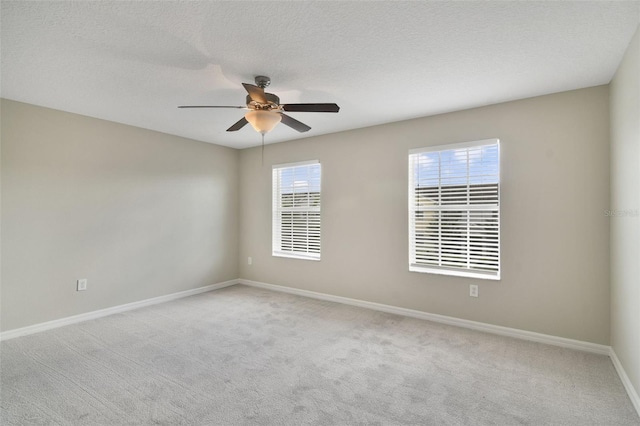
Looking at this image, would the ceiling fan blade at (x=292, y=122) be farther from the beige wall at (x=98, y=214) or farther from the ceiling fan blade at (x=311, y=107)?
the beige wall at (x=98, y=214)

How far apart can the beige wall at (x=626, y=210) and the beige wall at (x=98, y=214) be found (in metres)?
4.98

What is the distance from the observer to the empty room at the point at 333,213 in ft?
6.68

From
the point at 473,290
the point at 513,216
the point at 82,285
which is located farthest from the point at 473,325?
the point at 82,285

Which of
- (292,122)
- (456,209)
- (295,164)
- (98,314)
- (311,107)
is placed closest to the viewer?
(311,107)

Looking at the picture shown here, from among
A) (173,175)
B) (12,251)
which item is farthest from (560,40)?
(12,251)

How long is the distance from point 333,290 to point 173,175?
290 cm

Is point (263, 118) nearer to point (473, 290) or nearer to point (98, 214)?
point (98, 214)

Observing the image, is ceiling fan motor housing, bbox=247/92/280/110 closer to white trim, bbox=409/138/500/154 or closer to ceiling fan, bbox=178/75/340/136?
ceiling fan, bbox=178/75/340/136

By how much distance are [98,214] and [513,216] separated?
15.6ft

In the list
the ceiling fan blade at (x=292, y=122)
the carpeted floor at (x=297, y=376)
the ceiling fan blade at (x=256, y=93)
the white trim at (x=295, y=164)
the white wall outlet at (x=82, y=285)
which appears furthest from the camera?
the white trim at (x=295, y=164)

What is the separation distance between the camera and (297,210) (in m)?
5.03

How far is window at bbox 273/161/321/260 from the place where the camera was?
4844 millimetres

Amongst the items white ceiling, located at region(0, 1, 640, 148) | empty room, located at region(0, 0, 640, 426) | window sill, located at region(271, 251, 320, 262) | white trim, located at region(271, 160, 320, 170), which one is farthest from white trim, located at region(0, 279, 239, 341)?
white ceiling, located at region(0, 1, 640, 148)

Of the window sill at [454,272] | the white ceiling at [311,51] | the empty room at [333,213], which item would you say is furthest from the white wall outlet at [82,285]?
the window sill at [454,272]
